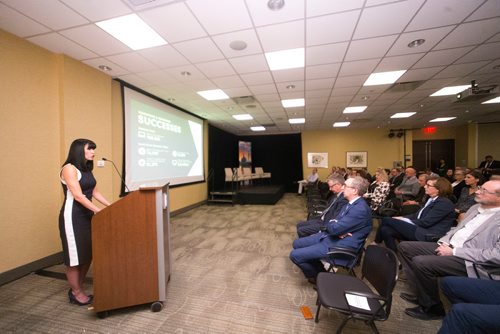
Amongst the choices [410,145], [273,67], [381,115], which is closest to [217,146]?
[273,67]

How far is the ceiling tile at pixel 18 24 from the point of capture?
2.24 metres

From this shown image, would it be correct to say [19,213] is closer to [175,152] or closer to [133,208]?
[133,208]

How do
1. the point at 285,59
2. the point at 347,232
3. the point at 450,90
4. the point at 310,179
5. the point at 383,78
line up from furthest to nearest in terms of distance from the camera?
the point at 310,179, the point at 450,90, the point at 383,78, the point at 285,59, the point at 347,232

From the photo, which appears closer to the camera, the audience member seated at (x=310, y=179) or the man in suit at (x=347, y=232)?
the man in suit at (x=347, y=232)

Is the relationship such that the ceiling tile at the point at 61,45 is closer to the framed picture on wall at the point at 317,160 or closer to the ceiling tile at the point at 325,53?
the ceiling tile at the point at 325,53

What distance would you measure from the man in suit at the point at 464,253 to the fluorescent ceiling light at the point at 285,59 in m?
2.62

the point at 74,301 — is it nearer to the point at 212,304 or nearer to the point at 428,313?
the point at 212,304

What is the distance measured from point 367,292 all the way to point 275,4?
8.68 feet

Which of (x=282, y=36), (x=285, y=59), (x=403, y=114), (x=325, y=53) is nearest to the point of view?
(x=282, y=36)

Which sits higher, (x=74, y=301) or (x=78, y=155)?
(x=78, y=155)

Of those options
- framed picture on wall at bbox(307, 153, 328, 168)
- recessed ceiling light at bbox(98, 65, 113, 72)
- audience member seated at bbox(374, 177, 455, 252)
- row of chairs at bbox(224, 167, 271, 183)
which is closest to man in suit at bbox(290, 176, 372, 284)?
audience member seated at bbox(374, 177, 455, 252)

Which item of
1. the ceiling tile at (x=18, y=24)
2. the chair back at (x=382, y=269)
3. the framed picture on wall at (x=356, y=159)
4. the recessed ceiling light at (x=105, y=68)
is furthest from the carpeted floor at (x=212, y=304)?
the framed picture on wall at (x=356, y=159)

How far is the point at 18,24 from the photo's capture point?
241 cm

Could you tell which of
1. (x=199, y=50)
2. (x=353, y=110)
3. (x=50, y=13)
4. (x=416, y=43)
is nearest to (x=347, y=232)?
(x=416, y=43)
